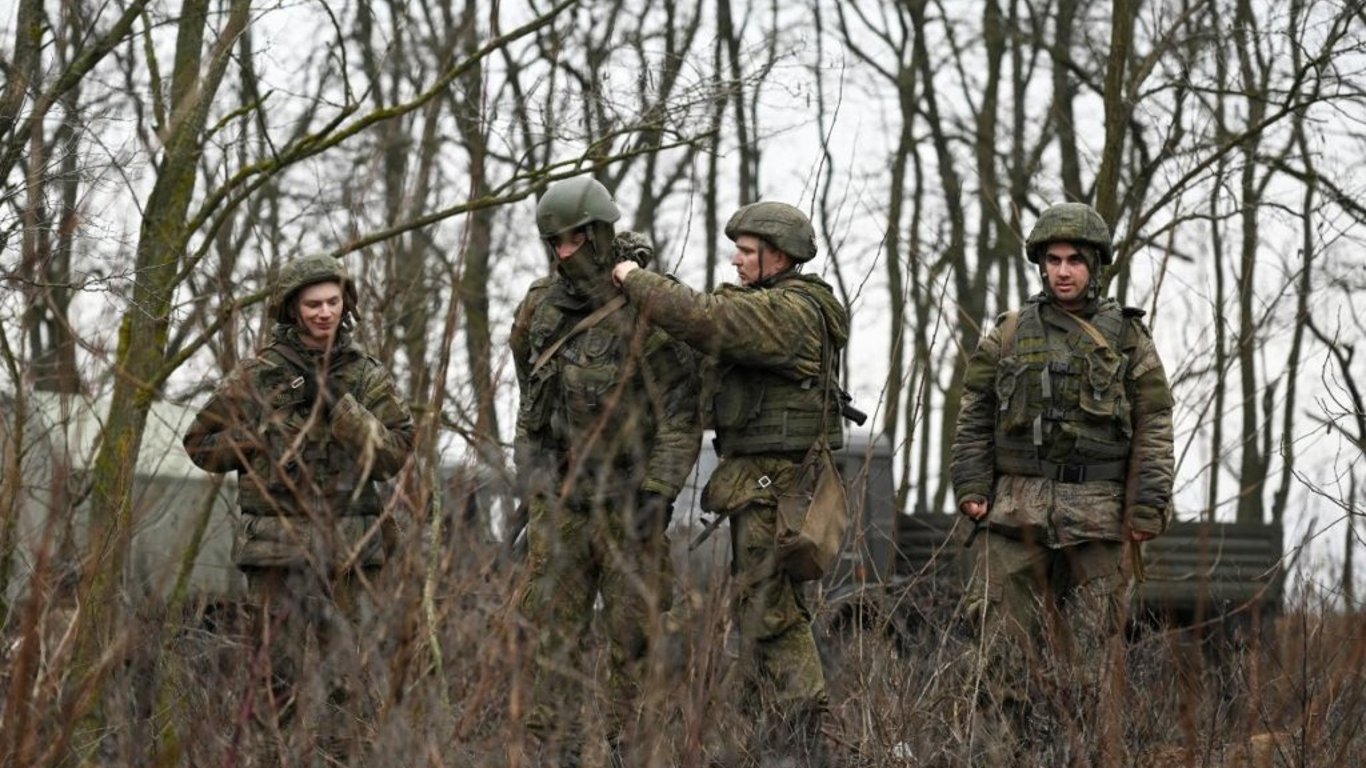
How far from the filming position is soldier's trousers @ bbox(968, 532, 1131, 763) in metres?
6.25

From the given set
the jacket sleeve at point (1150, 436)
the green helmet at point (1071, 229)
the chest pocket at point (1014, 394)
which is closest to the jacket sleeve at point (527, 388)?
the chest pocket at point (1014, 394)

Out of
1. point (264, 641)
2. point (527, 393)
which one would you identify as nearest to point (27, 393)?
point (264, 641)

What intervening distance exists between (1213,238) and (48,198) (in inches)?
533

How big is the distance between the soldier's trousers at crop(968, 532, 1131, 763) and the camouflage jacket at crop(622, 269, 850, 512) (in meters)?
0.75

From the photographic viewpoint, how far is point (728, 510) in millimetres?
6980

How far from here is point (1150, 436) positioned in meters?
7.23

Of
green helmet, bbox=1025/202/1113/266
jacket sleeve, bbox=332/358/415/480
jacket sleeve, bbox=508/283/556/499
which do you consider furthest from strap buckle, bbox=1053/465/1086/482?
jacket sleeve, bbox=332/358/415/480

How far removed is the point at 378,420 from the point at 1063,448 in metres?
2.29

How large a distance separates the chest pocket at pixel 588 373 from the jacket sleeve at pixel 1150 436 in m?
1.74

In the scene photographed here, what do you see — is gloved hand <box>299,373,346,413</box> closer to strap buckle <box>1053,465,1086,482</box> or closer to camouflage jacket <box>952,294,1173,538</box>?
camouflage jacket <box>952,294,1173,538</box>

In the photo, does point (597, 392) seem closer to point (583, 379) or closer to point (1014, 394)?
point (583, 379)

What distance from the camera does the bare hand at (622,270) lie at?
6.78 metres

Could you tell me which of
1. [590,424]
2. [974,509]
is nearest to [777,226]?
[590,424]

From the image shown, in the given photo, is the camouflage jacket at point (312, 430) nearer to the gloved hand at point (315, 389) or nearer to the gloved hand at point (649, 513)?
the gloved hand at point (315, 389)
